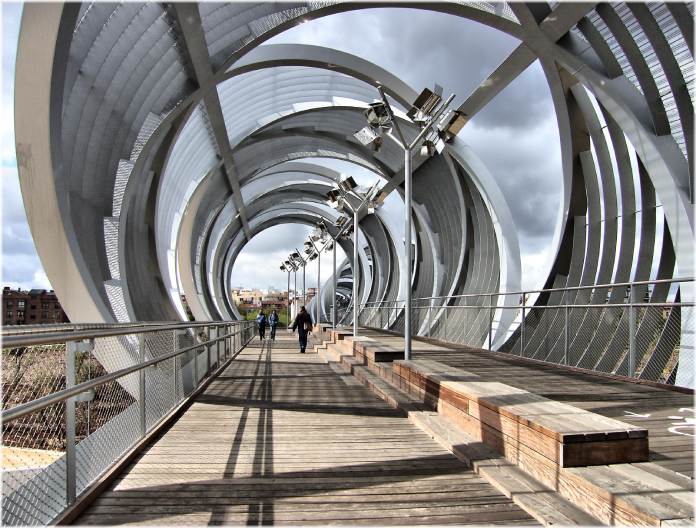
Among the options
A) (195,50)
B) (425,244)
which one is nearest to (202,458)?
(195,50)

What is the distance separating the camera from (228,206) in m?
31.1

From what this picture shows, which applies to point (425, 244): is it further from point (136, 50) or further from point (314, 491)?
point (314, 491)

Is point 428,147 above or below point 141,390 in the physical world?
above

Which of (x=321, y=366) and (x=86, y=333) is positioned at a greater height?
(x=86, y=333)

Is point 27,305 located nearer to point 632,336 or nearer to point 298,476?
point 298,476

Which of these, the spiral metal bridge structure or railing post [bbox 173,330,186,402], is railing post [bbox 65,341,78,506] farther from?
railing post [bbox 173,330,186,402]

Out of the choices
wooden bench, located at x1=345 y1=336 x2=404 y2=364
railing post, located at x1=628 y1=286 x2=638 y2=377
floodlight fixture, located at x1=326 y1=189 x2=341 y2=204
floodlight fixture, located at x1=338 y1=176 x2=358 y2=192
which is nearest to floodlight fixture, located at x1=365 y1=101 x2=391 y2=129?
wooden bench, located at x1=345 y1=336 x2=404 y2=364

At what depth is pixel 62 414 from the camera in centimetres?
341

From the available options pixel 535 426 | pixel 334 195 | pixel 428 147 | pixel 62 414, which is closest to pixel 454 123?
pixel 428 147

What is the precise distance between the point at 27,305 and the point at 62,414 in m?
7.12

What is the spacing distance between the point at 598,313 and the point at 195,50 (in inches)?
356

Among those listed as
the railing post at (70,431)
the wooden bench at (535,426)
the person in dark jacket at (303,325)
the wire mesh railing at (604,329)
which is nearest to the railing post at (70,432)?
the railing post at (70,431)

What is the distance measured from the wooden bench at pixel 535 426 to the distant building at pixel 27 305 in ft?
20.2

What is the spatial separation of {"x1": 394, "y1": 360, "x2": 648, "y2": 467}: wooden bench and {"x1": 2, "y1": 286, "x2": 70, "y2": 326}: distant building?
6.15m
